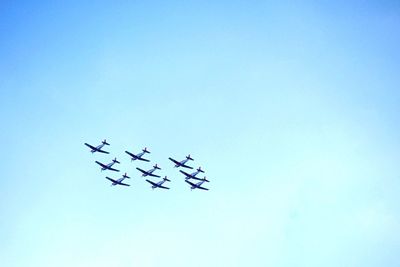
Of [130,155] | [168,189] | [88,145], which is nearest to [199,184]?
[168,189]

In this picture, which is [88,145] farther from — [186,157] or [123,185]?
[186,157]

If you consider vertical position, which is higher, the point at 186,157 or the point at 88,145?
the point at 186,157

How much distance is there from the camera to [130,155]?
127 metres

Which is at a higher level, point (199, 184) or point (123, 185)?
point (199, 184)

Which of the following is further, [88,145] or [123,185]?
[123,185]

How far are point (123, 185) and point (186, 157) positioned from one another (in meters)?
21.7

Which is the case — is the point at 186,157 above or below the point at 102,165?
above

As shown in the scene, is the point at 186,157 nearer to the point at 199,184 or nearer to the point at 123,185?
the point at 199,184

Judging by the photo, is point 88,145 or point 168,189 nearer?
point 88,145

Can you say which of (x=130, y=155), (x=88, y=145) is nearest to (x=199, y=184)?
(x=130, y=155)

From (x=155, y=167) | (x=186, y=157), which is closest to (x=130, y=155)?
(x=155, y=167)

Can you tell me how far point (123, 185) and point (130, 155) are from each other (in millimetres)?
11980

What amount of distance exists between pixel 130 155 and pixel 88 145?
40.3 feet

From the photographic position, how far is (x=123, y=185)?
134 meters
